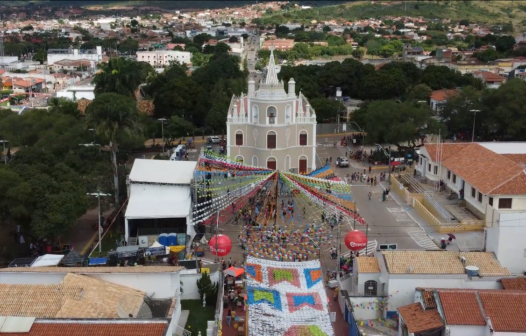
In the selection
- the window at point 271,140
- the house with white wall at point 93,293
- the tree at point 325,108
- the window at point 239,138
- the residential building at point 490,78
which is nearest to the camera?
the house with white wall at point 93,293

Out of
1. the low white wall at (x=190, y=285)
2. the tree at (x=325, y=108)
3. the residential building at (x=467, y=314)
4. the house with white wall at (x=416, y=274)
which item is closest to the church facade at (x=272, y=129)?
the tree at (x=325, y=108)

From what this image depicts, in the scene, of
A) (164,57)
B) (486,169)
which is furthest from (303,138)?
(164,57)

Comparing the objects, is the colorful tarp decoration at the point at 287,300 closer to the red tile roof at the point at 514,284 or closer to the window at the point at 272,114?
the red tile roof at the point at 514,284

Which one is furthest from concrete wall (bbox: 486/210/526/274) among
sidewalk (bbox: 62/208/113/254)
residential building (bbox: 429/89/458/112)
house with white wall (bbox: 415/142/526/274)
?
residential building (bbox: 429/89/458/112)

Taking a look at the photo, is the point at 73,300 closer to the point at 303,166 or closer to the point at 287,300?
the point at 287,300

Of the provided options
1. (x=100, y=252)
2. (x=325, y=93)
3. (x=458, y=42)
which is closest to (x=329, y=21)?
(x=458, y=42)

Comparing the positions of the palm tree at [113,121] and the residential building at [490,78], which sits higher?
the palm tree at [113,121]

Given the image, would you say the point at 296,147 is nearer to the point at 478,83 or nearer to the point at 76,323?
the point at 76,323
